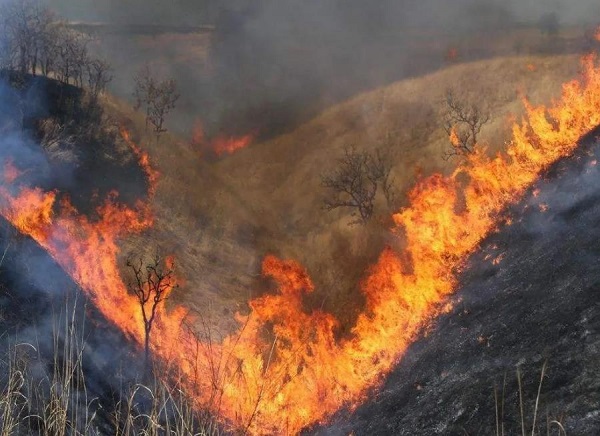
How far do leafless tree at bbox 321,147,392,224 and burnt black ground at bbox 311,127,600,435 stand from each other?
455 inches

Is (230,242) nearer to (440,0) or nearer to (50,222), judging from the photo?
(50,222)

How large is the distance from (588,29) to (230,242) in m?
26.4

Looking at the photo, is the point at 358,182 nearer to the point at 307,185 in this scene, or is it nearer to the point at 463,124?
the point at 307,185

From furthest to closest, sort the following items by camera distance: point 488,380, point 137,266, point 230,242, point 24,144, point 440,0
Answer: point 440,0 → point 230,242 → point 24,144 → point 137,266 → point 488,380

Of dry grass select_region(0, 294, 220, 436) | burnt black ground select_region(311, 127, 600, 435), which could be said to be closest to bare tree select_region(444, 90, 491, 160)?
burnt black ground select_region(311, 127, 600, 435)

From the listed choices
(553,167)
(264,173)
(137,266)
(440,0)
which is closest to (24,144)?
(137,266)

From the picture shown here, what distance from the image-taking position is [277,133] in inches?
1731

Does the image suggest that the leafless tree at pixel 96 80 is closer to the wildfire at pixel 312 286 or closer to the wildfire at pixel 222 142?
the wildfire at pixel 222 142

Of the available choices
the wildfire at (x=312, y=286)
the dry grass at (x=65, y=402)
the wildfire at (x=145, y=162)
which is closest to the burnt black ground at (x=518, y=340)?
the wildfire at (x=312, y=286)

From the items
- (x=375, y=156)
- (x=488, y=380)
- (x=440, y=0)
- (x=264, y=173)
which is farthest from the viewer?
(x=440, y=0)

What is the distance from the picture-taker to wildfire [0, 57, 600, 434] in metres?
22.6

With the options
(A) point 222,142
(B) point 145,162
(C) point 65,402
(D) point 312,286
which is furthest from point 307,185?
(C) point 65,402

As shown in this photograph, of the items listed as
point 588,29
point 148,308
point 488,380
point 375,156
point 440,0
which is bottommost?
point 148,308

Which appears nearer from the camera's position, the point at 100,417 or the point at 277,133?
the point at 100,417
